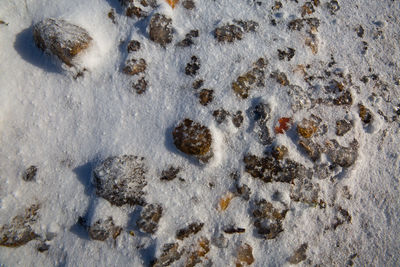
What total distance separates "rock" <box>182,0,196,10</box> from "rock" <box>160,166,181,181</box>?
1.54 m

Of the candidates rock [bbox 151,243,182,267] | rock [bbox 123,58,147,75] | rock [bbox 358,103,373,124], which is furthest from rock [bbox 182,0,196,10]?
rock [bbox 151,243,182,267]

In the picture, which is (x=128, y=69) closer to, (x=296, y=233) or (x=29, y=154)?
(x=29, y=154)

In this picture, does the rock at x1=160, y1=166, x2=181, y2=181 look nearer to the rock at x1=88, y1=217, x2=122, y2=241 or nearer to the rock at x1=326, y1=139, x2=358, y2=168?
the rock at x1=88, y1=217, x2=122, y2=241

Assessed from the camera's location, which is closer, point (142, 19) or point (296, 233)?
point (296, 233)

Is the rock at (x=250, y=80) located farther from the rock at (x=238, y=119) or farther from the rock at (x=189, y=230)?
the rock at (x=189, y=230)

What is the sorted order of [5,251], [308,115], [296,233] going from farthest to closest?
[308,115], [296,233], [5,251]

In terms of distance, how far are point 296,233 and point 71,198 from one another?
1.85 metres

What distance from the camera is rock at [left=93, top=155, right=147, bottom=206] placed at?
2.02 meters

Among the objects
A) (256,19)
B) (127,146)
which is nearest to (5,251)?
(127,146)

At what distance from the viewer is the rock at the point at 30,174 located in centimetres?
210

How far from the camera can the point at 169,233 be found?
2008 millimetres

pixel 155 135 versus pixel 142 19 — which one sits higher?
pixel 142 19

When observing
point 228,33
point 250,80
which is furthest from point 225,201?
point 228,33

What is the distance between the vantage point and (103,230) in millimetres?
1970
